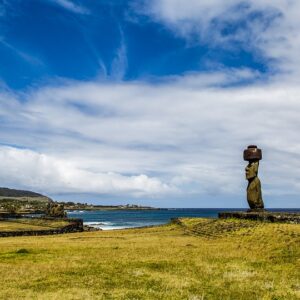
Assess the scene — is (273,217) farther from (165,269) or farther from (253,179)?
(165,269)

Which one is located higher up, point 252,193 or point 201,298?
point 252,193

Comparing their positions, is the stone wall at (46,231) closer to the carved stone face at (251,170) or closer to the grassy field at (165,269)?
the grassy field at (165,269)

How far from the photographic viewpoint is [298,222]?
31344mm

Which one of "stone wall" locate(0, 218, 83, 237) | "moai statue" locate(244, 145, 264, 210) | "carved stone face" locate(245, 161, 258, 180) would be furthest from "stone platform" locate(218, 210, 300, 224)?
"stone wall" locate(0, 218, 83, 237)

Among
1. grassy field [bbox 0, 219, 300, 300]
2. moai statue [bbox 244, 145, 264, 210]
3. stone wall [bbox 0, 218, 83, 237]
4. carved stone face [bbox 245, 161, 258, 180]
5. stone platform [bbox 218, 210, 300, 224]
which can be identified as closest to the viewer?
grassy field [bbox 0, 219, 300, 300]

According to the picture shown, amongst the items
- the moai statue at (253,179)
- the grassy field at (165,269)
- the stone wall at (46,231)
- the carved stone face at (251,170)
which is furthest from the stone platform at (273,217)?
the stone wall at (46,231)

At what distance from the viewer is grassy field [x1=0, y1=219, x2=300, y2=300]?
13.6 metres

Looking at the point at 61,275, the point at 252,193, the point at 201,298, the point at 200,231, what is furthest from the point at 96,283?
the point at 252,193

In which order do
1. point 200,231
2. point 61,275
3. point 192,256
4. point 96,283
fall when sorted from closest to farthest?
point 96,283 < point 61,275 < point 192,256 < point 200,231

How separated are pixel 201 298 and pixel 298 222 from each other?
20.4m

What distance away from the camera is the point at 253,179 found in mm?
36469

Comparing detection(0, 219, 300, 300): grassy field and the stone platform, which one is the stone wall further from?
the stone platform

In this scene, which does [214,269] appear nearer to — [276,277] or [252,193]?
[276,277]

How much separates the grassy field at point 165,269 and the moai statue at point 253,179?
324 inches
